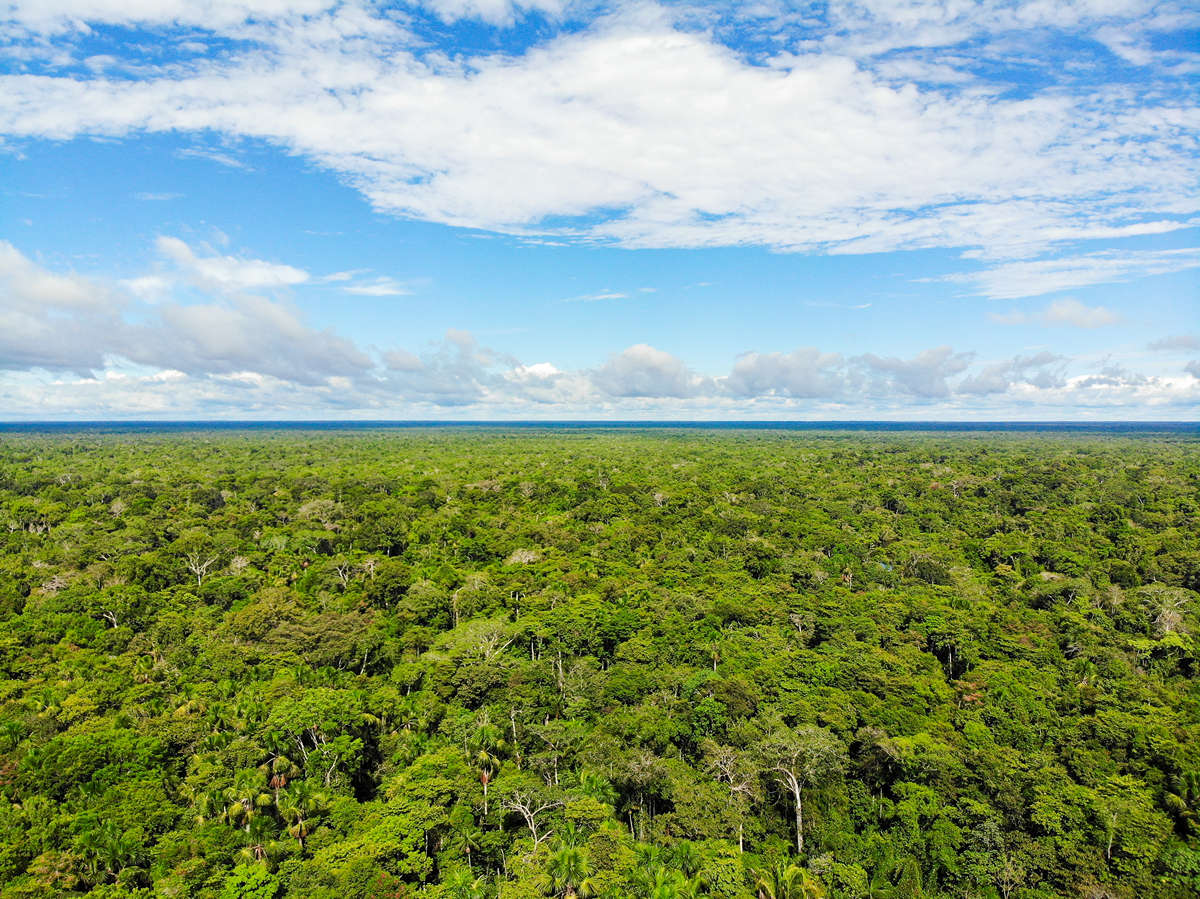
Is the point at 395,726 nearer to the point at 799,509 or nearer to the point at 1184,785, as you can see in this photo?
the point at 1184,785

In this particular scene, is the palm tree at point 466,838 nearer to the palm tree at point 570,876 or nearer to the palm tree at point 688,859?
the palm tree at point 570,876

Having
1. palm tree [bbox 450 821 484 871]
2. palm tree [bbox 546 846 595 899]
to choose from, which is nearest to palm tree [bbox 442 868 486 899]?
palm tree [bbox 450 821 484 871]

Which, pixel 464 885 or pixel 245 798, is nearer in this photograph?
pixel 464 885

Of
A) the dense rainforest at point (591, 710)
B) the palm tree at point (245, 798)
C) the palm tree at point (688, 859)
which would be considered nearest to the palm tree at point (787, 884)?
the dense rainforest at point (591, 710)

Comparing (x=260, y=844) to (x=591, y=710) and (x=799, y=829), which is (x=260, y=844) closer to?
(x=591, y=710)

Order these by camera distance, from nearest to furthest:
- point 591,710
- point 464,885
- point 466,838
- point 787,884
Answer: point 464,885 → point 787,884 → point 466,838 → point 591,710

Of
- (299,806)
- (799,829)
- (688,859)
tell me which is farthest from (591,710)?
(299,806)
